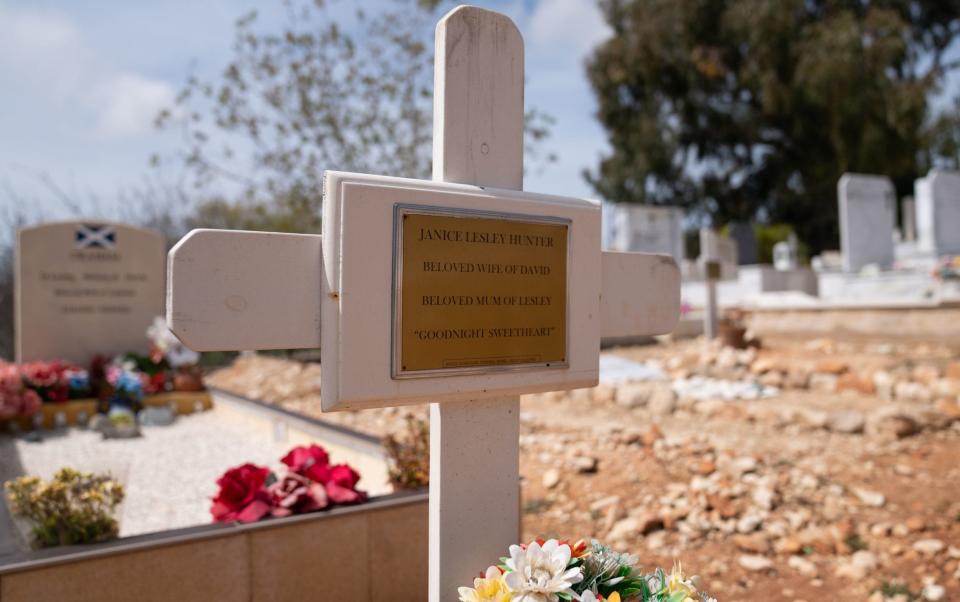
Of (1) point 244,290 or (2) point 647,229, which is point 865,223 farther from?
(1) point 244,290

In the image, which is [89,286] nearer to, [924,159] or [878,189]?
[878,189]

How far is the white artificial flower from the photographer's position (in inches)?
54.9

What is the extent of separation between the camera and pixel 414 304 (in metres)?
1.58

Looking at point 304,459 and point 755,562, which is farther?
point 755,562

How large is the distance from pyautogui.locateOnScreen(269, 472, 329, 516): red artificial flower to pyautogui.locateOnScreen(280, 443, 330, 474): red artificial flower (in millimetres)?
105

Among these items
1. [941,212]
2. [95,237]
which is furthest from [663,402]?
[941,212]

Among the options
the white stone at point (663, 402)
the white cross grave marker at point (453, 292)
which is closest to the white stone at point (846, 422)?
the white stone at point (663, 402)

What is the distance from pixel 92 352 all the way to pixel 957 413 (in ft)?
27.2

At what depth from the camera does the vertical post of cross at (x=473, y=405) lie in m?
1.72

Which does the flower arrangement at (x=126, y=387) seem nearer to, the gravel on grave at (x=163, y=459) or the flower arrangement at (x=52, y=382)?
the flower arrangement at (x=52, y=382)

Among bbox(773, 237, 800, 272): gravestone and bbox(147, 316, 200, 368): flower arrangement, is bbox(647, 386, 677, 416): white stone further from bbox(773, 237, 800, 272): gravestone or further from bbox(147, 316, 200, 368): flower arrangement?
bbox(773, 237, 800, 272): gravestone

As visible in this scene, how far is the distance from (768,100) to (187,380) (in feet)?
73.8

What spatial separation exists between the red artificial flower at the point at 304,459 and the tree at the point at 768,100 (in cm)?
2380

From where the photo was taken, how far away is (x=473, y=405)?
1.75 m
